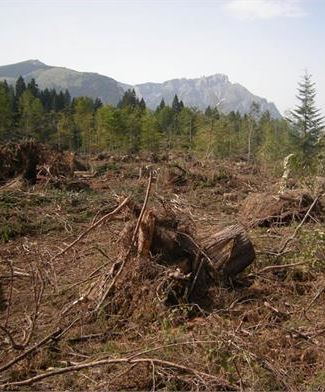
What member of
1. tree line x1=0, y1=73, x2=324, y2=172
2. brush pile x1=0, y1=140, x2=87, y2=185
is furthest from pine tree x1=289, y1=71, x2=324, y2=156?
brush pile x1=0, y1=140, x2=87, y2=185

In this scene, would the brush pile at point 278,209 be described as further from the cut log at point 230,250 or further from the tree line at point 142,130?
the tree line at point 142,130

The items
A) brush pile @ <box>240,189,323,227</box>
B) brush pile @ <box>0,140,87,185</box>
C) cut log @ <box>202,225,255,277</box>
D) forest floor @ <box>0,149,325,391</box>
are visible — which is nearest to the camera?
forest floor @ <box>0,149,325,391</box>

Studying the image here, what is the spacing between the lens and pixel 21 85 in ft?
207

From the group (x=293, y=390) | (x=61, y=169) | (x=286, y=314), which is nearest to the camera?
(x=293, y=390)

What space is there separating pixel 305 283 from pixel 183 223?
1615 millimetres

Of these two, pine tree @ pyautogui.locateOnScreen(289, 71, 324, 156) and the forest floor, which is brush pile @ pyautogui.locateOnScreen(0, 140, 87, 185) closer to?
the forest floor

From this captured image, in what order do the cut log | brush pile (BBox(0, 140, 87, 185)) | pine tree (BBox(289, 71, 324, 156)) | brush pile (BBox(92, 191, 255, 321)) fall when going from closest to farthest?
brush pile (BBox(92, 191, 255, 321)) < the cut log < brush pile (BBox(0, 140, 87, 185)) < pine tree (BBox(289, 71, 324, 156))

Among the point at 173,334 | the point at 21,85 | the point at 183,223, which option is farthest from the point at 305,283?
the point at 21,85

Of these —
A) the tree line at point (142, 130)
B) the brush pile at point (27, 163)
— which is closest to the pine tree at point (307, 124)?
the tree line at point (142, 130)

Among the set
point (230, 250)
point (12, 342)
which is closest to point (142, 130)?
point (230, 250)

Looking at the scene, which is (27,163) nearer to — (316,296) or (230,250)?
(230,250)

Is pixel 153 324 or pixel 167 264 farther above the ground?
pixel 167 264

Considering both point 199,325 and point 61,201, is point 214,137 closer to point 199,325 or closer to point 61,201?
point 61,201

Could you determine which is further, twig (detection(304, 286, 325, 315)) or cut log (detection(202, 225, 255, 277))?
cut log (detection(202, 225, 255, 277))
